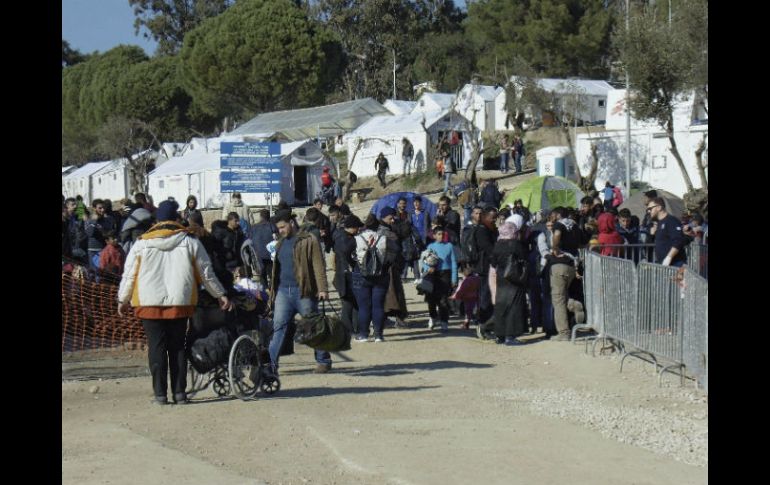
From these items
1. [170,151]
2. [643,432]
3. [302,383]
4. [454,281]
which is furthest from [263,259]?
[170,151]

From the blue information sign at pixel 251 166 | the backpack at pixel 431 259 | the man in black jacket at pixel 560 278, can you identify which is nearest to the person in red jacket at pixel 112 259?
the backpack at pixel 431 259

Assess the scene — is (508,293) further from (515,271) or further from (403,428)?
(403,428)

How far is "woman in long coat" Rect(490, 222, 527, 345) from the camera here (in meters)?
14.3

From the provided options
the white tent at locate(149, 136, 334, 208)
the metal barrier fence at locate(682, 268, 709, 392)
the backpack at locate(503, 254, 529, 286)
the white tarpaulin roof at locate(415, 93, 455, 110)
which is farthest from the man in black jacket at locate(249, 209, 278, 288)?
the white tarpaulin roof at locate(415, 93, 455, 110)

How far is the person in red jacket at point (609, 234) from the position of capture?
15.8 meters

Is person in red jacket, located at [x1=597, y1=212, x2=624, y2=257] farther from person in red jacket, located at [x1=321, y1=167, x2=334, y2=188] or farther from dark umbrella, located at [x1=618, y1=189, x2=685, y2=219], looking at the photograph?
person in red jacket, located at [x1=321, y1=167, x2=334, y2=188]

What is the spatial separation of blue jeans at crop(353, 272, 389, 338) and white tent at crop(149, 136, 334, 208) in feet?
99.8

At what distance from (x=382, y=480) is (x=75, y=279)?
7.60 m

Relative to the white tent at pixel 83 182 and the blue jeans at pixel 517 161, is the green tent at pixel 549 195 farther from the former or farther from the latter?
the white tent at pixel 83 182

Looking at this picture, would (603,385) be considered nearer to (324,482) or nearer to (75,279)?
(324,482)

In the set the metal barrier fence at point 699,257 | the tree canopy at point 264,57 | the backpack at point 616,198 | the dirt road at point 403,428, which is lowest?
the dirt road at point 403,428

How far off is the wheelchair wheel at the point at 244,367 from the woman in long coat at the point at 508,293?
489 cm

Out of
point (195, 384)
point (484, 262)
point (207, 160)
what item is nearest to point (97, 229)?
point (484, 262)

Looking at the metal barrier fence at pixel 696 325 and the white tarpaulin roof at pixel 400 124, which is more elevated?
the white tarpaulin roof at pixel 400 124
